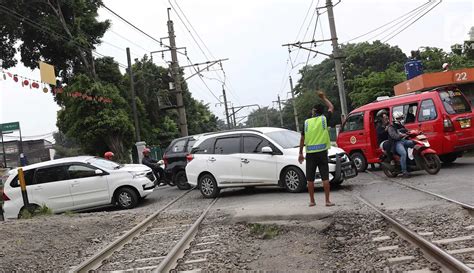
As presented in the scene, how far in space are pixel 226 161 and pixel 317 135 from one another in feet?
13.1

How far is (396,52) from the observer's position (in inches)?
2275

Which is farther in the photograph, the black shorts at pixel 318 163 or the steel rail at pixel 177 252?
the black shorts at pixel 318 163

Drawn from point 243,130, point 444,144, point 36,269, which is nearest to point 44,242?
point 36,269

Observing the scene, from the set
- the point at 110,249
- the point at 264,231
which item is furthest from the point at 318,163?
the point at 110,249

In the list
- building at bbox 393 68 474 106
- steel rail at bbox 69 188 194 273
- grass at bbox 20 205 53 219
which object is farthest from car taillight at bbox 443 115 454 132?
grass at bbox 20 205 53 219

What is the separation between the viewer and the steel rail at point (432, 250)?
4.79 m

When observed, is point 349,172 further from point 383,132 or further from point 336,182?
point 383,132

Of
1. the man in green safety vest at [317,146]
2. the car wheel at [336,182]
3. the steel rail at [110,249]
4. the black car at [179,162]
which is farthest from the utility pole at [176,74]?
the man in green safety vest at [317,146]

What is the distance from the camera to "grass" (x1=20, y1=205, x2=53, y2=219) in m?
13.0

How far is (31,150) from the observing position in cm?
7575

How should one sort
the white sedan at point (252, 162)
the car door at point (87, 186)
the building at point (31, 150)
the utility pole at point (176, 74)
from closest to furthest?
the white sedan at point (252, 162) < the car door at point (87, 186) < the utility pole at point (176, 74) < the building at point (31, 150)

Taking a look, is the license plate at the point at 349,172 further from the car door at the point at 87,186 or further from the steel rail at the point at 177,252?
the car door at the point at 87,186

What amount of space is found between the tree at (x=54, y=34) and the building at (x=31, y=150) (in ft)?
149

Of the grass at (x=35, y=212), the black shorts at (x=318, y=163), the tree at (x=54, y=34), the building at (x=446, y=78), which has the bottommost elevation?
the grass at (x=35, y=212)
